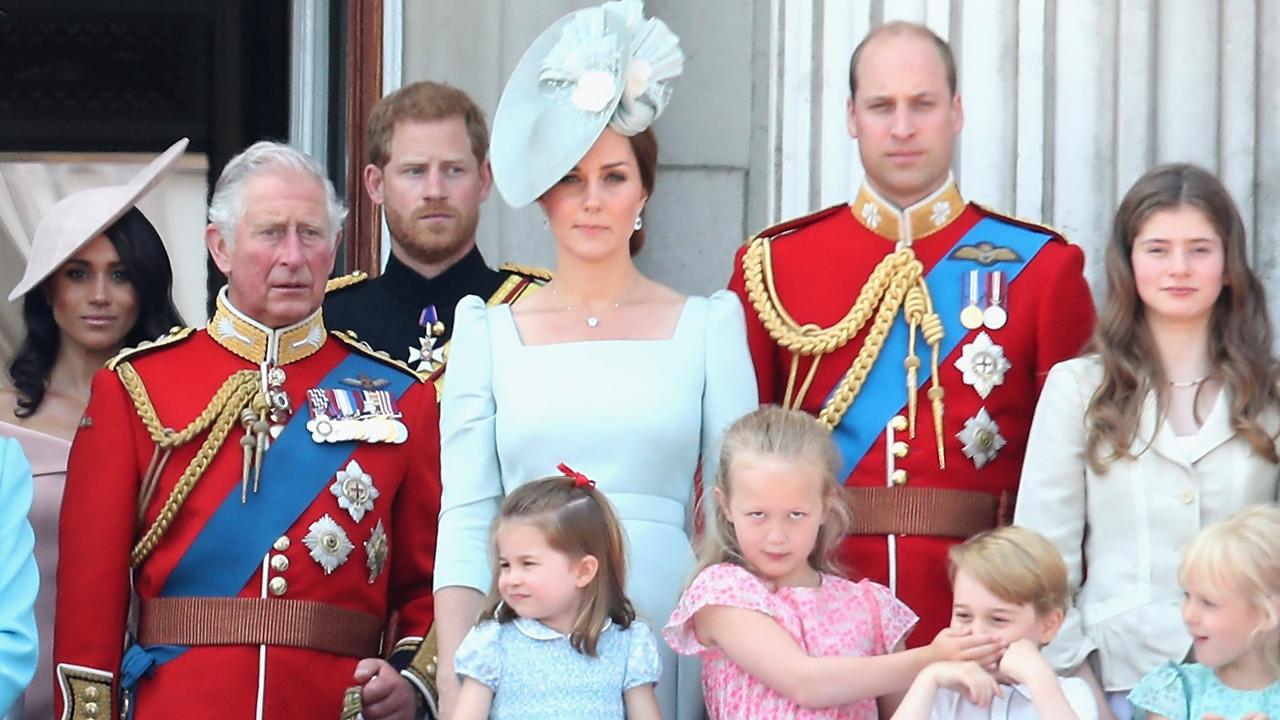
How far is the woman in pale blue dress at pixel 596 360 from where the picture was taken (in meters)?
4.61

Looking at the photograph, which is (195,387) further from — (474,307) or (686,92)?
(686,92)

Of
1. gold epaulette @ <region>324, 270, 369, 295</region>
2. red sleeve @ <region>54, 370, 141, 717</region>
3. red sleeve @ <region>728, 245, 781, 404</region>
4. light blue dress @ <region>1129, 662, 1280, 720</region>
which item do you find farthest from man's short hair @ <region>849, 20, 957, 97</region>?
red sleeve @ <region>54, 370, 141, 717</region>

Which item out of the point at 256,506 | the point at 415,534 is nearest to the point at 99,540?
the point at 256,506

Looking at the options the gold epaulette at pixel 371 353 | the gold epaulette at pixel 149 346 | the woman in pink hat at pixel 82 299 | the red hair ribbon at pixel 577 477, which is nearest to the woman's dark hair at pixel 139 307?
the woman in pink hat at pixel 82 299

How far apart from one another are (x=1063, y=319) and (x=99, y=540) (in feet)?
5.48

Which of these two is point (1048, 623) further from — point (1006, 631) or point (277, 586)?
point (277, 586)

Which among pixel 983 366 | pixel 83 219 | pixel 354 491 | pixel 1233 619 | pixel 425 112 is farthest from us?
pixel 425 112

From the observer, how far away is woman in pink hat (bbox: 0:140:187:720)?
5480 mm

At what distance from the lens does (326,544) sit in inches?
197

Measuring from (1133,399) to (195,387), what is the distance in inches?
64.1

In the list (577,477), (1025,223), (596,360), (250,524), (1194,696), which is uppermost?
(1025,223)

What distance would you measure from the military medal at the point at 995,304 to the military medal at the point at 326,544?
3.83 ft

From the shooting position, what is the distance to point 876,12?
5.85 m

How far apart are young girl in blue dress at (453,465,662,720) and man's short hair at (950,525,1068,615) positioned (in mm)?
508
